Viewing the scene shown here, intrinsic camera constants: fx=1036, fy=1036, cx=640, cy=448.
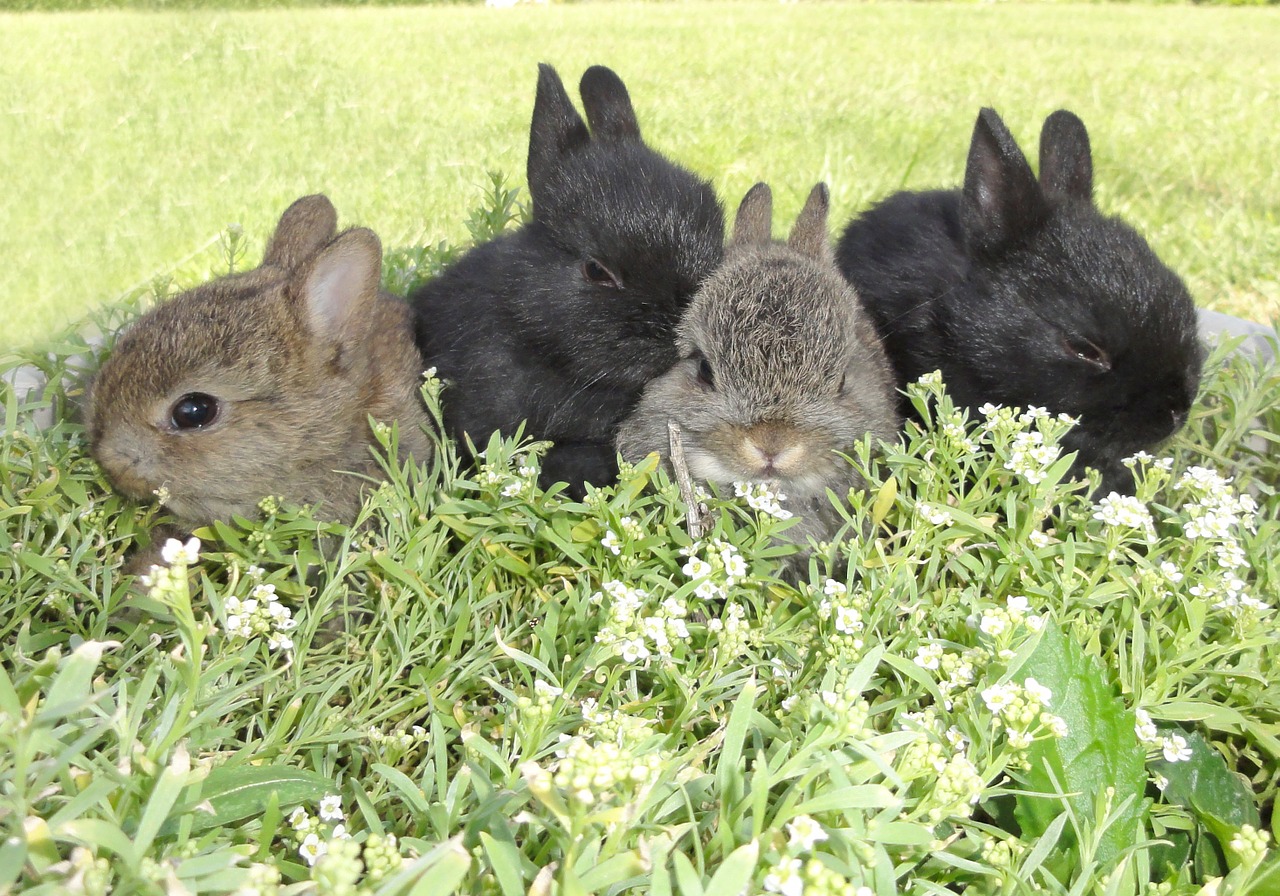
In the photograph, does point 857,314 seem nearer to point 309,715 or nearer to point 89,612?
point 309,715

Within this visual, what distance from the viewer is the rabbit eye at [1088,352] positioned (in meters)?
2.49

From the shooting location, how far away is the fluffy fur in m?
2.26

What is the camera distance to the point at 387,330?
9.30 ft

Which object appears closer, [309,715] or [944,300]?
[309,715]

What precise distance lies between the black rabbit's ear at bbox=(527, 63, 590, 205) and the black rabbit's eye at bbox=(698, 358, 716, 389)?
668mm

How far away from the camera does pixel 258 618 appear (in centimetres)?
170

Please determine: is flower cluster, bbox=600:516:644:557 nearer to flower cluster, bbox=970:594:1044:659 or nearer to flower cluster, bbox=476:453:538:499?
flower cluster, bbox=476:453:538:499

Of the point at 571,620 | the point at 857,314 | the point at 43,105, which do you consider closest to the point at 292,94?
the point at 43,105

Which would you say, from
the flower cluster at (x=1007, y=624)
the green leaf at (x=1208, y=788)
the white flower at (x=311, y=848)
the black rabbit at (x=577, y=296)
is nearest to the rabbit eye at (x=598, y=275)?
the black rabbit at (x=577, y=296)

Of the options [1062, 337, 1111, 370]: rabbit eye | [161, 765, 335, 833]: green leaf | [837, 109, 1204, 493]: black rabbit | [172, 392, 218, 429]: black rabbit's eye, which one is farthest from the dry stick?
[172, 392, 218, 429]: black rabbit's eye

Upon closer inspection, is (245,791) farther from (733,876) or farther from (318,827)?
(733,876)

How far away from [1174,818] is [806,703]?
0.74 m

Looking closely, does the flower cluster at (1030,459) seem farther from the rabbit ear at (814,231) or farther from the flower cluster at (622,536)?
the rabbit ear at (814,231)

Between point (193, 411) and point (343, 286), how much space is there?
475 millimetres
